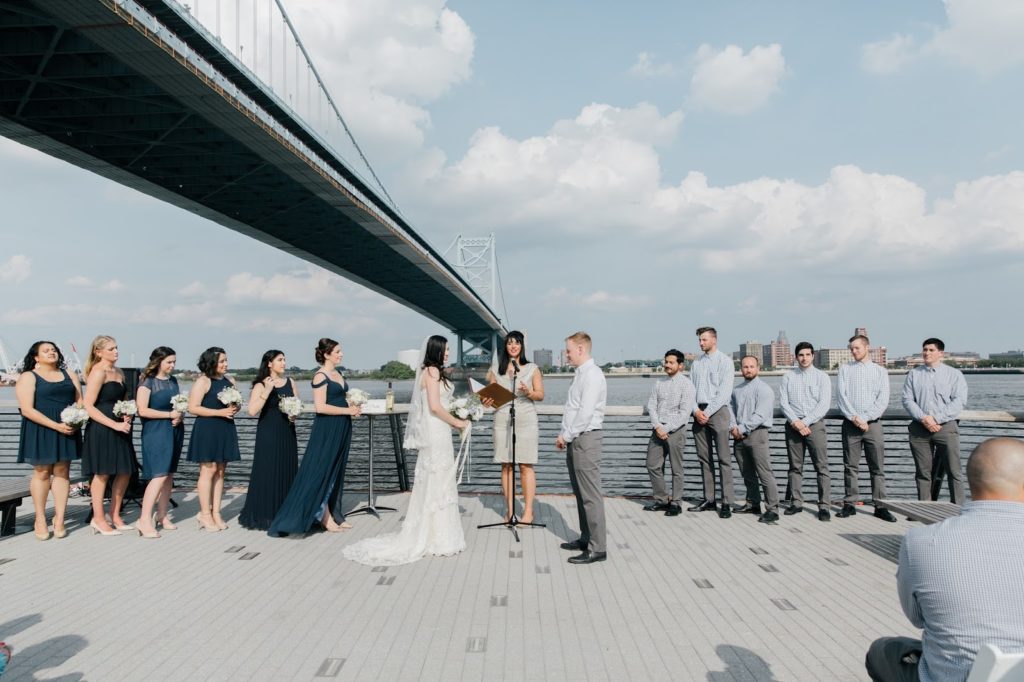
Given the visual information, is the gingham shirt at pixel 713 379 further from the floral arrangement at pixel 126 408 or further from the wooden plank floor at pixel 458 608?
the floral arrangement at pixel 126 408

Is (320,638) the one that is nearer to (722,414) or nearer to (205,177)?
(722,414)

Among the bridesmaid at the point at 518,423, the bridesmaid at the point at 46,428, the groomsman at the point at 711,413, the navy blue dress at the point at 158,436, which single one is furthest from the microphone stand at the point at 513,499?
the bridesmaid at the point at 46,428

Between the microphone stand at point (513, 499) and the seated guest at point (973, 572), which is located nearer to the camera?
the seated guest at point (973, 572)

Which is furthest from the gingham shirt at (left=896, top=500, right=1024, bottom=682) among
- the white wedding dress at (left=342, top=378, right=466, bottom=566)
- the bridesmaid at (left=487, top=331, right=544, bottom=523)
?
the bridesmaid at (left=487, top=331, right=544, bottom=523)

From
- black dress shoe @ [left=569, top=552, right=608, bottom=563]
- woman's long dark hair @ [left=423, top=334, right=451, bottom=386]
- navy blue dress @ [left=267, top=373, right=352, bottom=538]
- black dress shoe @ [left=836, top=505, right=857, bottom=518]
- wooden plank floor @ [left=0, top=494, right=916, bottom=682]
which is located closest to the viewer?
wooden plank floor @ [left=0, top=494, right=916, bottom=682]

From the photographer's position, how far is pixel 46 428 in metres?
5.11

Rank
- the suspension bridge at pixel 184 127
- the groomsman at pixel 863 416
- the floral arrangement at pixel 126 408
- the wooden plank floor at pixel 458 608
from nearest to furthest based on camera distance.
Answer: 1. the wooden plank floor at pixel 458 608
2. the floral arrangement at pixel 126 408
3. the groomsman at pixel 863 416
4. the suspension bridge at pixel 184 127

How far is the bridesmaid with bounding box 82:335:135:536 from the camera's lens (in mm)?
5250

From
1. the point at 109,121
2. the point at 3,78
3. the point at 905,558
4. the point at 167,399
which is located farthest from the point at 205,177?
the point at 905,558

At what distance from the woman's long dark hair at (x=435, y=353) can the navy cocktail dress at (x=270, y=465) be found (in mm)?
1479

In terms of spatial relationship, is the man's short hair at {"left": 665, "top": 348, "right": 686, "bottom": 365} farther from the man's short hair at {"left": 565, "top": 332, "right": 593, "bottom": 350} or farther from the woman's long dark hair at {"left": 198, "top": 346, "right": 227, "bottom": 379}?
the woman's long dark hair at {"left": 198, "top": 346, "right": 227, "bottom": 379}

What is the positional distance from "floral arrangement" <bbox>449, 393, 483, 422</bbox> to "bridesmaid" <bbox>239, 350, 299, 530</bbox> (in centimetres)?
155

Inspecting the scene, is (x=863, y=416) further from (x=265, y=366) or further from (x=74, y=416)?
(x=74, y=416)

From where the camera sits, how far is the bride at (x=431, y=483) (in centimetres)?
463
